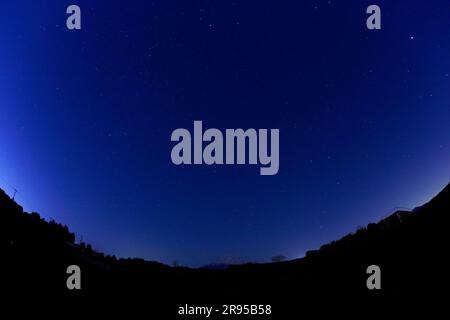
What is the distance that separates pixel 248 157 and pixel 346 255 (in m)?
5.58

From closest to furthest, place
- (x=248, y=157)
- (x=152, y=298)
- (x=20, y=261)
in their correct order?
(x=248, y=157) < (x=20, y=261) < (x=152, y=298)

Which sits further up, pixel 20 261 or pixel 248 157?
pixel 248 157

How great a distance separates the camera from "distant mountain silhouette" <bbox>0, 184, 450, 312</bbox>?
346 inches

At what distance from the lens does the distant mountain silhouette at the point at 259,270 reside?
880 cm

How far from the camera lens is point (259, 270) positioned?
12.5 m

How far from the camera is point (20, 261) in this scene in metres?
9.85
